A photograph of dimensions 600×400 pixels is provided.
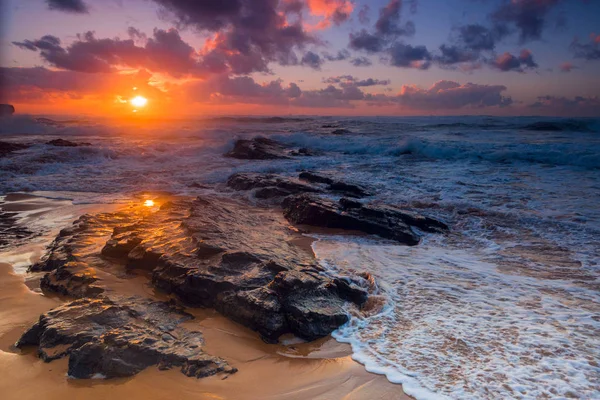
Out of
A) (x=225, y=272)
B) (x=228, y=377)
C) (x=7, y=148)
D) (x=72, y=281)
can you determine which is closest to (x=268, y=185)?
(x=225, y=272)

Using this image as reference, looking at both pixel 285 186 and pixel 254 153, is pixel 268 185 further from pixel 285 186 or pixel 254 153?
pixel 254 153

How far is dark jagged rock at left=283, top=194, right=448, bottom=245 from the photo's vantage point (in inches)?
270

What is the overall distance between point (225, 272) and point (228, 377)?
140 centimetres

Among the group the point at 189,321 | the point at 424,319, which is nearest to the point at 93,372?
the point at 189,321

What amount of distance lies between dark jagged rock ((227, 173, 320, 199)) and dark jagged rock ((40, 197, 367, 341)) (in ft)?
13.4

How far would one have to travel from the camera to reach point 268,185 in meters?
10.6

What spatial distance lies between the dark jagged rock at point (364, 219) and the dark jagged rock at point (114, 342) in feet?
13.9

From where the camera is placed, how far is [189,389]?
275 cm

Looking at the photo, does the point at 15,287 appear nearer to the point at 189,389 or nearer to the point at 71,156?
the point at 189,389

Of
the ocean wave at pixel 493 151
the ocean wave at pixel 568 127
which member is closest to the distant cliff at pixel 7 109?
the ocean wave at pixel 493 151

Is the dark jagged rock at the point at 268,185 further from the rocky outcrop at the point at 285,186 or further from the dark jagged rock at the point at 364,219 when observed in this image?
the dark jagged rock at the point at 364,219

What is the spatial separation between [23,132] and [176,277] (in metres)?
38.0

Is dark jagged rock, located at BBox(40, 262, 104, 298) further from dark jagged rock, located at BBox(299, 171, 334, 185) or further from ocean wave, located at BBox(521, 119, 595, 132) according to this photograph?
ocean wave, located at BBox(521, 119, 595, 132)

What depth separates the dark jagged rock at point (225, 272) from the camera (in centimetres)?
366
